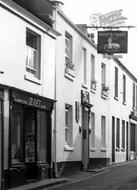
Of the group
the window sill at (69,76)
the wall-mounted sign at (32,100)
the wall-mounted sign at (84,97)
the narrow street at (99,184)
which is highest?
the window sill at (69,76)

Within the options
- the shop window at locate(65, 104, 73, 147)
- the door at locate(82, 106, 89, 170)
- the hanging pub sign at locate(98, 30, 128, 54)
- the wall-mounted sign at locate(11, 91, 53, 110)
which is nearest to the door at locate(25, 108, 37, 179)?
the wall-mounted sign at locate(11, 91, 53, 110)

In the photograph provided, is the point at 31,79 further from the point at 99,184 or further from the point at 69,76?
the point at 69,76

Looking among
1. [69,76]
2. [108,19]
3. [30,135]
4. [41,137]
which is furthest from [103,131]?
[30,135]

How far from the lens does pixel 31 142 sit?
21.2 m

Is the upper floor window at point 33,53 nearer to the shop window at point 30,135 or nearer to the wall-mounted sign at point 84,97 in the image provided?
the shop window at point 30,135

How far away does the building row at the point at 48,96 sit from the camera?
18609 millimetres

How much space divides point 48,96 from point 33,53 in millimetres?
1981

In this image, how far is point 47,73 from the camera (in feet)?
74.4

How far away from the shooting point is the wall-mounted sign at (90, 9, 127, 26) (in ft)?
102

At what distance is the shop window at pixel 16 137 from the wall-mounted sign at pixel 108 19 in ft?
41.1

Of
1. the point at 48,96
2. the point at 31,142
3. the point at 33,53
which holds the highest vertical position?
the point at 33,53

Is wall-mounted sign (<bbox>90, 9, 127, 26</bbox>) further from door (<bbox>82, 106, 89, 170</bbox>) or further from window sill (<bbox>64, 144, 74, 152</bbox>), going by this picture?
window sill (<bbox>64, 144, 74, 152</bbox>)

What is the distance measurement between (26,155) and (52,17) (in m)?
5.71

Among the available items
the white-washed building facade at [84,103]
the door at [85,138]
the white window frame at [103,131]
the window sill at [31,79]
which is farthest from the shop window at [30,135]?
the white window frame at [103,131]
